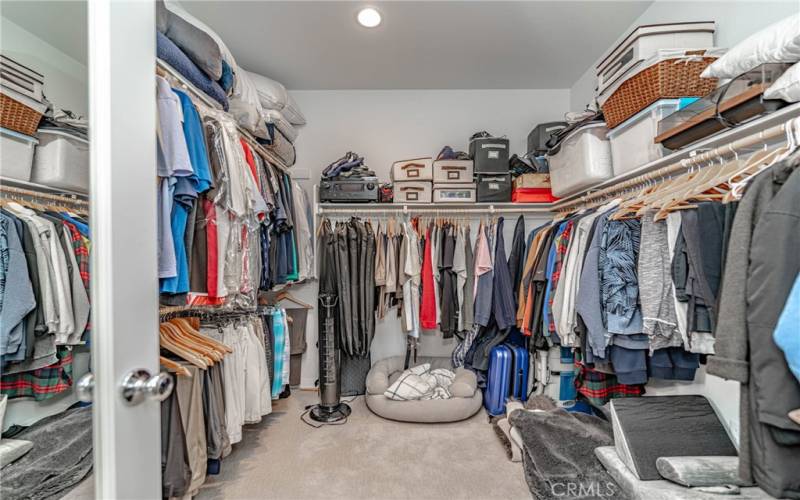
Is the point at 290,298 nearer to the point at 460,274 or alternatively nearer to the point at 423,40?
the point at 460,274

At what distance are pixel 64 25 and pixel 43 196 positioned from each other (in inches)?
12.6

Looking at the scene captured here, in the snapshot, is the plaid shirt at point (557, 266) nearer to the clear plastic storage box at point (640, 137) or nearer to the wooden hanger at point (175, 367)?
the clear plastic storage box at point (640, 137)

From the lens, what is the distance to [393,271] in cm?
272

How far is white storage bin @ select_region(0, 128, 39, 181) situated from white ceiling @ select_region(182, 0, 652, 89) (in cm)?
191

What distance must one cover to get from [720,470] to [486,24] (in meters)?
2.49

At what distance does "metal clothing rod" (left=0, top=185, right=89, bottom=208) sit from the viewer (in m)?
0.61

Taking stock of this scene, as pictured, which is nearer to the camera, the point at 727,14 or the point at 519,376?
the point at 727,14

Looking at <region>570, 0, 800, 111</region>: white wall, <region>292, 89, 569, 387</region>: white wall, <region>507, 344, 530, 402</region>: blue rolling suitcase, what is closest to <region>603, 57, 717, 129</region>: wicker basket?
<region>570, 0, 800, 111</region>: white wall

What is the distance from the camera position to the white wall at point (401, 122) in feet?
10.4

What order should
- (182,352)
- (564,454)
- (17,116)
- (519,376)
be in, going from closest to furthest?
1. (17,116)
2. (182,352)
3. (564,454)
4. (519,376)


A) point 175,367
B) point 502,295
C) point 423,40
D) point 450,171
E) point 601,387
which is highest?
point 423,40

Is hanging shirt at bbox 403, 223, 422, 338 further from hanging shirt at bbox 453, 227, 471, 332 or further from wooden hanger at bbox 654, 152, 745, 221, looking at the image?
wooden hanger at bbox 654, 152, 745, 221

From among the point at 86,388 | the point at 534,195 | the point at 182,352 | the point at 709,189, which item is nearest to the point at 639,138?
the point at 709,189

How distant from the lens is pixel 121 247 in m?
0.69
